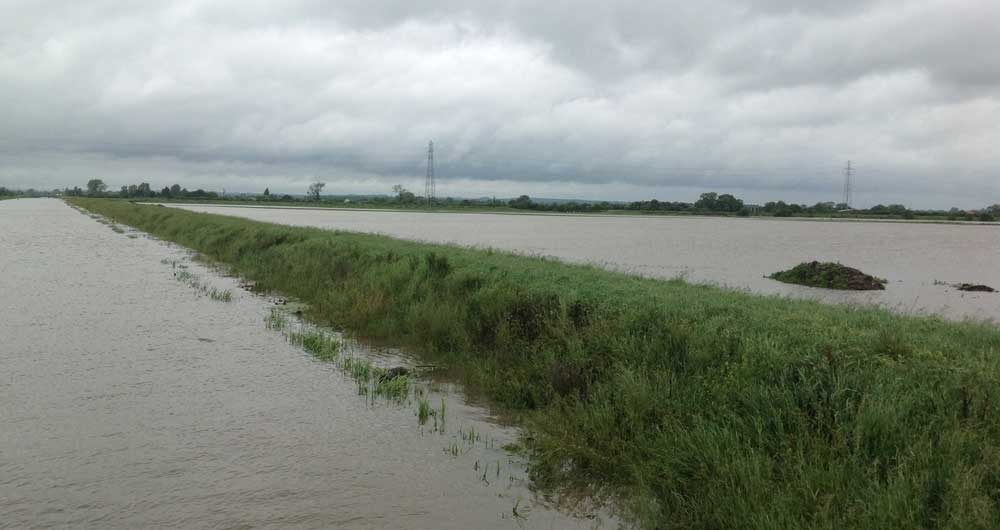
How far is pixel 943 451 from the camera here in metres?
5.52

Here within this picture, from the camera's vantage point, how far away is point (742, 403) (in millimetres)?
7039

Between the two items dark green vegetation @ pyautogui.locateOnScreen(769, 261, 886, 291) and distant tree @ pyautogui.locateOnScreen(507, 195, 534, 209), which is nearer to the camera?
dark green vegetation @ pyautogui.locateOnScreen(769, 261, 886, 291)

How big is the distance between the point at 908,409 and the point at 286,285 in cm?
1883

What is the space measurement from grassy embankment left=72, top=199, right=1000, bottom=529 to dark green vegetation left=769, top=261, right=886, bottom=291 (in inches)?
582

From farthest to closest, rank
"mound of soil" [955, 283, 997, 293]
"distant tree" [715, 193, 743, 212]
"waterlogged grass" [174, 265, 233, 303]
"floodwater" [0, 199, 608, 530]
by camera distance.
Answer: "distant tree" [715, 193, 743, 212] → "mound of soil" [955, 283, 997, 293] → "waterlogged grass" [174, 265, 233, 303] → "floodwater" [0, 199, 608, 530]

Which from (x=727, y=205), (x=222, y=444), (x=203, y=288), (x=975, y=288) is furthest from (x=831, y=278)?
(x=727, y=205)

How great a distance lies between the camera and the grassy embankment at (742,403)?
5.37 metres

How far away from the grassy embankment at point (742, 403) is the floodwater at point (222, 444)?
0.90 metres

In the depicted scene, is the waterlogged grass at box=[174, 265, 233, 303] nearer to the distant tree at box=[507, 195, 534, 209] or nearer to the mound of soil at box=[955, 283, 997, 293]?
the mound of soil at box=[955, 283, 997, 293]

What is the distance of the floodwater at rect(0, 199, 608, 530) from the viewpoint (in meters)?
6.37

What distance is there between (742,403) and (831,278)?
21905 millimetres

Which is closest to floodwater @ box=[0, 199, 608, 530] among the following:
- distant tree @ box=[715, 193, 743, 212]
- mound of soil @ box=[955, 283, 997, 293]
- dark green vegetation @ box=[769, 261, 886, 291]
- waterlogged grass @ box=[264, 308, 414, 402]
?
waterlogged grass @ box=[264, 308, 414, 402]

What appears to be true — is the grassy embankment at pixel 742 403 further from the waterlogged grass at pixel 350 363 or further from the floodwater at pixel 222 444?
the waterlogged grass at pixel 350 363

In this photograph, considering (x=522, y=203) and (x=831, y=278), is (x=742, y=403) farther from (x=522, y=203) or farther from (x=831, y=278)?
(x=522, y=203)
